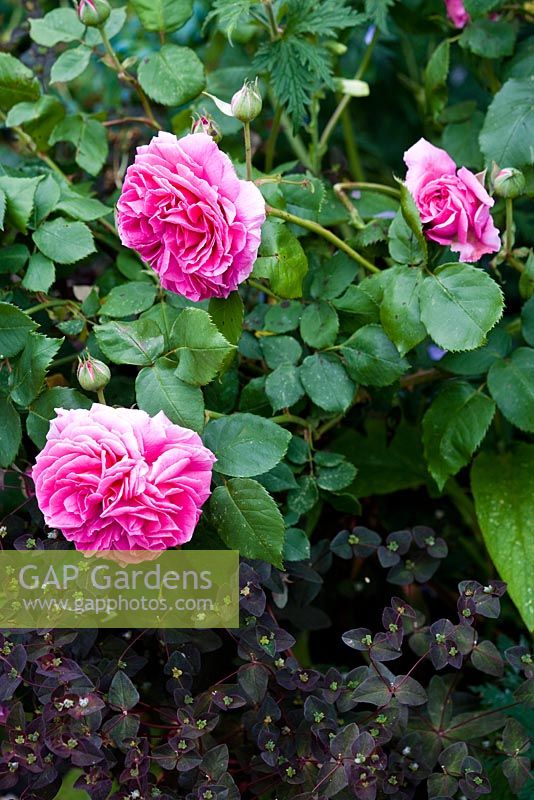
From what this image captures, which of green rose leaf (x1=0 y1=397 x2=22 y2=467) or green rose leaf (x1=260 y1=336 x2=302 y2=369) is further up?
green rose leaf (x1=260 y1=336 x2=302 y2=369)

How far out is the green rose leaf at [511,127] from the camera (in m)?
0.93

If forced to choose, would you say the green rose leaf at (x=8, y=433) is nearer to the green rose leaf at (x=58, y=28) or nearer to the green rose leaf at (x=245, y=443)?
the green rose leaf at (x=245, y=443)

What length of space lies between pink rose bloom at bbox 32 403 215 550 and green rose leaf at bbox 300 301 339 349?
215 millimetres

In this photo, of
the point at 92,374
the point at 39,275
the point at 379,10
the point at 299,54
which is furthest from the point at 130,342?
the point at 379,10

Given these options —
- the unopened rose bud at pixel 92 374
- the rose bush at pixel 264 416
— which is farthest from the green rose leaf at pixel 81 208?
the unopened rose bud at pixel 92 374

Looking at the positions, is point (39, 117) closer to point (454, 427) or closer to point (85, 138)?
point (85, 138)

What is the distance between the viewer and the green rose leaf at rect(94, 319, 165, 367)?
77 cm

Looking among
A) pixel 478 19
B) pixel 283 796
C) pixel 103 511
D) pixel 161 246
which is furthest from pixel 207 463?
pixel 478 19

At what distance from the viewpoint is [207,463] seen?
706 millimetres

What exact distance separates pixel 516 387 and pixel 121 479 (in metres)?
0.40

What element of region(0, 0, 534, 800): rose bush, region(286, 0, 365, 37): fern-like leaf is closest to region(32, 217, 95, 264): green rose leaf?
region(0, 0, 534, 800): rose bush

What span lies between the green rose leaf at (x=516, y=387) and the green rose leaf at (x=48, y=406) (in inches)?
15.2

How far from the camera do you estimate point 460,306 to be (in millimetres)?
779

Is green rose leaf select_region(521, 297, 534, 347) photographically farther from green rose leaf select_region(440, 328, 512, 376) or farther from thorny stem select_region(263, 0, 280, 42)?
thorny stem select_region(263, 0, 280, 42)
